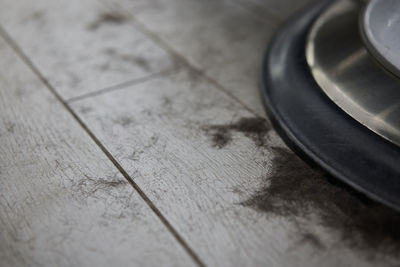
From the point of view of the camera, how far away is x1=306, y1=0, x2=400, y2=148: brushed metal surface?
2.61 feet

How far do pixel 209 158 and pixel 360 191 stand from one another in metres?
0.29

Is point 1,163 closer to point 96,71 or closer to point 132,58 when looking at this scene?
point 96,71

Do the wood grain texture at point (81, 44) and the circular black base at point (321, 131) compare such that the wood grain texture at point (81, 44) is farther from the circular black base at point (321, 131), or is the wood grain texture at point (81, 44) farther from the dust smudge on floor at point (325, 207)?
the dust smudge on floor at point (325, 207)

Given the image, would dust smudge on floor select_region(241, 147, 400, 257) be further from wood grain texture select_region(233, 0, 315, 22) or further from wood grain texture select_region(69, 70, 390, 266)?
wood grain texture select_region(233, 0, 315, 22)

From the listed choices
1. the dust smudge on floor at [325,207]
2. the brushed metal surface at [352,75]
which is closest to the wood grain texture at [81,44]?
the brushed metal surface at [352,75]

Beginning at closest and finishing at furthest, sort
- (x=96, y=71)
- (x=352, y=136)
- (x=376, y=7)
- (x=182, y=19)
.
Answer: (x=352, y=136)
(x=376, y=7)
(x=96, y=71)
(x=182, y=19)

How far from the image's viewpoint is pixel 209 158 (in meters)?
0.84

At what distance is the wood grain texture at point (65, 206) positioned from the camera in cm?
65

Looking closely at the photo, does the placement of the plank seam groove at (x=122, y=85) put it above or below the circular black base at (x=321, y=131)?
below

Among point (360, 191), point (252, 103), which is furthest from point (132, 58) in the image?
point (360, 191)

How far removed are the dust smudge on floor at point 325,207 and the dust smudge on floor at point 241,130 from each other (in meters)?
0.09

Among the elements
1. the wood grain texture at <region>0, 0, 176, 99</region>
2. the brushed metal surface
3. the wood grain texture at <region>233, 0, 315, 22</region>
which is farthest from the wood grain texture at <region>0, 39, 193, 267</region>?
the wood grain texture at <region>233, 0, 315, 22</region>

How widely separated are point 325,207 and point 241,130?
270 millimetres

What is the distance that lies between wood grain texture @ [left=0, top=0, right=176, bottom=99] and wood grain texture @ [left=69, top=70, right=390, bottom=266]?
84 mm
